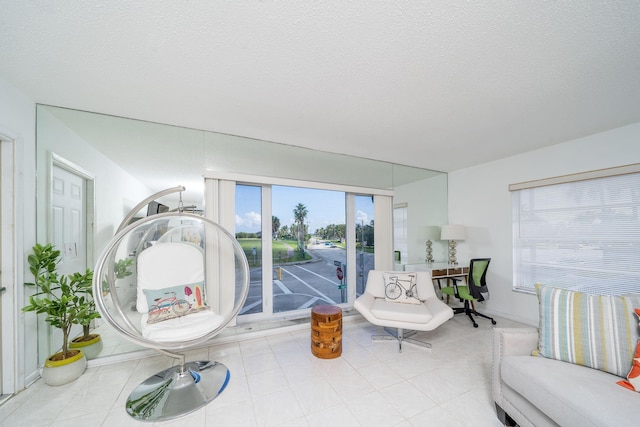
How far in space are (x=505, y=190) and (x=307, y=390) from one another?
389cm

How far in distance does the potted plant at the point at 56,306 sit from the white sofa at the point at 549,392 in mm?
3332

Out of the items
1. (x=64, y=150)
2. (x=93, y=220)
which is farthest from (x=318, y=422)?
(x=64, y=150)

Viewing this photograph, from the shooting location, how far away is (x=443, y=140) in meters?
3.03

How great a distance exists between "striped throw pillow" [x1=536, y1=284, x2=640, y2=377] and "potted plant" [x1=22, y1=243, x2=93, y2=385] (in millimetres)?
3610

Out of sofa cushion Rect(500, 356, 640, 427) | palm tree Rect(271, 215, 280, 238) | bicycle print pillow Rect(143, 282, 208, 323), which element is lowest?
sofa cushion Rect(500, 356, 640, 427)

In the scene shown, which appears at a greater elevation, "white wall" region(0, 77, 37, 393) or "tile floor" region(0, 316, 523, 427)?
"white wall" region(0, 77, 37, 393)

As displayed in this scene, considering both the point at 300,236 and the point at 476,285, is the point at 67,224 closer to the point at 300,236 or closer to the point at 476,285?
the point at 300,236

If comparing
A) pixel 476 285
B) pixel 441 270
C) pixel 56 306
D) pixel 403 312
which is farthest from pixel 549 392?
pixel 56 306

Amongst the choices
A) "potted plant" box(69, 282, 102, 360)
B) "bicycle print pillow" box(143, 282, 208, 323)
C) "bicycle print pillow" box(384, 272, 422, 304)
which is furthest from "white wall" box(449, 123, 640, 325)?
"potted plant" box(69, 282, 102, 360)

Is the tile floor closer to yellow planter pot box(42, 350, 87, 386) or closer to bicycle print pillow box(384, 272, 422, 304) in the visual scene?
yellow planter pot box(42, 350, 87, 386)

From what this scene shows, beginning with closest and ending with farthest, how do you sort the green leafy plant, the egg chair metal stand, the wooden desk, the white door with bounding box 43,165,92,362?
the egg chair metal stand, the green leafy plant, the white door with bounding box 43,165,92,362, the wooden desk

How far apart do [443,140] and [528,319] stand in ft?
9.23

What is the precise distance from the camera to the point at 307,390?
1967 mm

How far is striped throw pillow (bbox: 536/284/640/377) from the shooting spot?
1.40m
